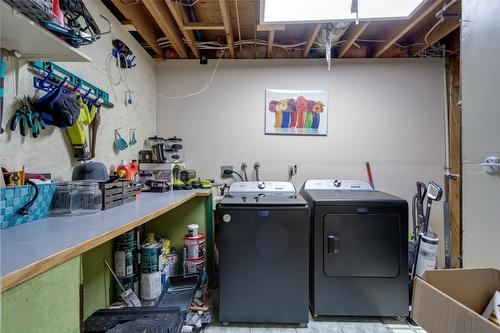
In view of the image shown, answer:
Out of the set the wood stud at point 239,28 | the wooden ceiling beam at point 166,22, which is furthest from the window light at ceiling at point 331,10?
the wooden ceiling beam at point 166,22

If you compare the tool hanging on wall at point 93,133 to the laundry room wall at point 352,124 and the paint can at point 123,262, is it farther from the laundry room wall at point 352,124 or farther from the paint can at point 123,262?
the laundry room wall at point 352,124

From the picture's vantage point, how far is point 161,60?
307cm

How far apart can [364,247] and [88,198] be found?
1927 millimetres

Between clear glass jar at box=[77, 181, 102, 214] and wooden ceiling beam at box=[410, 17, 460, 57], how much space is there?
309 centimetres

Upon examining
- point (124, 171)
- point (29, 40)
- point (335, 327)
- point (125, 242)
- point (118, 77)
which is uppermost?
point (118, 77)

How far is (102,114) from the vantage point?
1.94 metres

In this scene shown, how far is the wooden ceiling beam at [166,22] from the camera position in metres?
2.03

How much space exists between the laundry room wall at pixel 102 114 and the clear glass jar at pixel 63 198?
0.24 meters

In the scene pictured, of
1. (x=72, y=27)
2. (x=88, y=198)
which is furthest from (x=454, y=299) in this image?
(x=72, y=27)

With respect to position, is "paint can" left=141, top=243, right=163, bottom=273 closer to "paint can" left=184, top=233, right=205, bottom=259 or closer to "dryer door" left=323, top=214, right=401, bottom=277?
"paint can" left=184, top=233, right=205, bottom=259

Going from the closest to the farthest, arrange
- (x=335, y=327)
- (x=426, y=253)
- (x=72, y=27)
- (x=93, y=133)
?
(x=72, y=27), (x=93, y=133), (x=335, y=327), (x=426, y=253)

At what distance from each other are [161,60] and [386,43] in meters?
2.56

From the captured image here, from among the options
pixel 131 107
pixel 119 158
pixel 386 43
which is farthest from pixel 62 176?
pixel 386 43

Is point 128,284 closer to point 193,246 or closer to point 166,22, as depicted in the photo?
point 193,246
